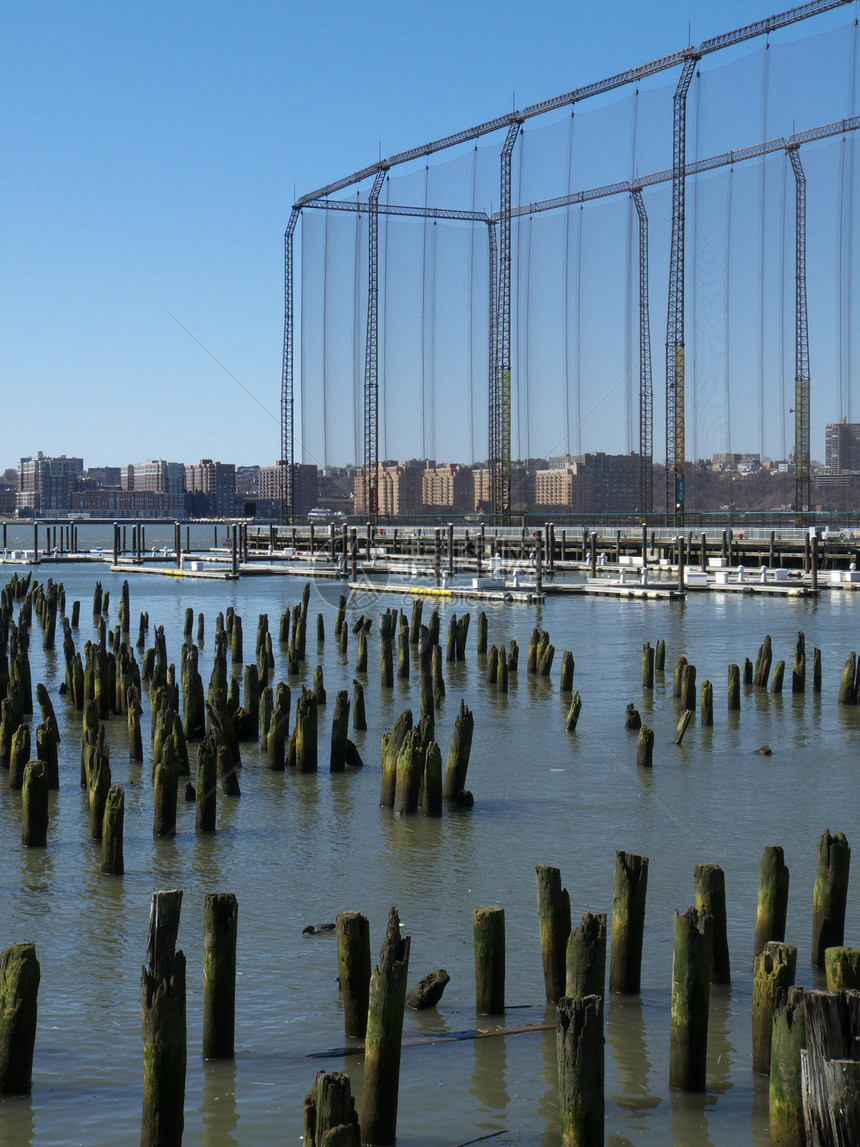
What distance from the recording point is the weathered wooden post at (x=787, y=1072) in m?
6.01

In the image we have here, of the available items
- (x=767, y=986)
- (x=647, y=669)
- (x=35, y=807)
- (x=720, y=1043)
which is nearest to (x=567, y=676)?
(x=647, y=669)

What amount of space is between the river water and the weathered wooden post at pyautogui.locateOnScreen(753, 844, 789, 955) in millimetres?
459

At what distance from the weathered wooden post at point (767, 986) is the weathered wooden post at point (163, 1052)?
3.16 meters

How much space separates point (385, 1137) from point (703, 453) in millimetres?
69664

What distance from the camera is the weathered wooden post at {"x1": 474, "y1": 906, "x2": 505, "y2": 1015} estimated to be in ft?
26.6

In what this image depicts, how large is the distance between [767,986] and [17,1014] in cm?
415

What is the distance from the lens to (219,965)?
7.61 m

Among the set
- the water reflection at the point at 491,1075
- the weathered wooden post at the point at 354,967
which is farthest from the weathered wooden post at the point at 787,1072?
the weathered wooden post at the point at 354,967

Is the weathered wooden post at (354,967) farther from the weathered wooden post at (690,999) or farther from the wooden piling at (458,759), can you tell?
the wooden piling at (458,759)

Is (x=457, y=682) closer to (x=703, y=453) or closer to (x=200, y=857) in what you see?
(x=200, y=857)

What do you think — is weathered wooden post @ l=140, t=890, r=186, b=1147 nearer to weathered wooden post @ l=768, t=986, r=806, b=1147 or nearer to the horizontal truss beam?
weathered wooden post @ l=768, t=986, r=806, b=1147

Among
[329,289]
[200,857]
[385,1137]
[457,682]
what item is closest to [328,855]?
[200,857]

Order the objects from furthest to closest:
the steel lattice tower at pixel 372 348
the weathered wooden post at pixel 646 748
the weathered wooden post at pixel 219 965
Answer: the steel lattice tower at pixel 372 348, the weathered wooden post at pixel 646 748, the weathered wooden post at pixel 219 965

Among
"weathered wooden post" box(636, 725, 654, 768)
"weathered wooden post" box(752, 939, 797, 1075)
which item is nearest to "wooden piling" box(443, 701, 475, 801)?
"weathered wooden post" box(636, 725, 654, 768)
